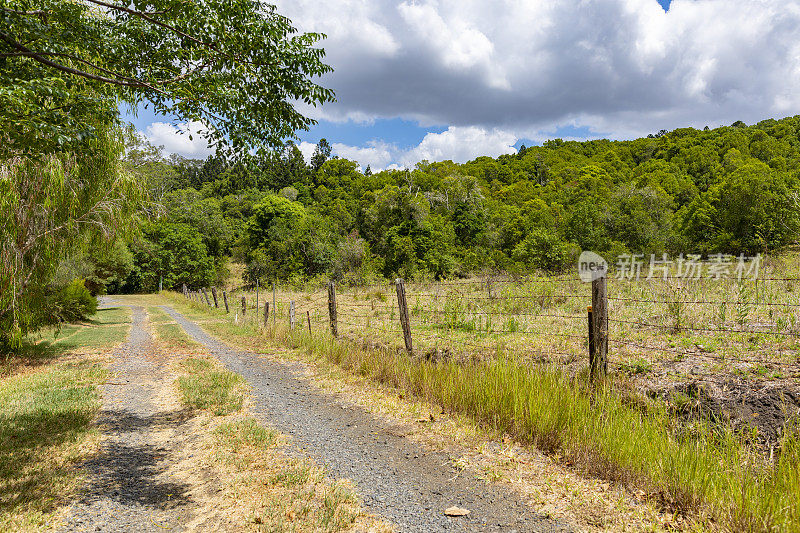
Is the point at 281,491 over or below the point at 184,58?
below

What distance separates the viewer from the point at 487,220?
188ft

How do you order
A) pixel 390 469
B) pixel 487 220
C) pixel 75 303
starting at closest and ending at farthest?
pixel 390 469, pixel 75 303, pixel 487 220

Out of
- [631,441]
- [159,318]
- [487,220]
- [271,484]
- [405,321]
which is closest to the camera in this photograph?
[631,441]

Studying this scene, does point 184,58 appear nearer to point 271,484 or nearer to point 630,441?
point 271,484

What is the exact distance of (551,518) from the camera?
10.3 ft

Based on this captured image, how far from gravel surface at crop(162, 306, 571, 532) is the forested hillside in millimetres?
25841

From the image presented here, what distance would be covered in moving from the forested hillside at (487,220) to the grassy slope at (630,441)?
2773 cm

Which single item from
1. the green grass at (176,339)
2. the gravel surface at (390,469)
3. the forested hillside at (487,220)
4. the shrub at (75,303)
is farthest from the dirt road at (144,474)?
the forested hillside at (487,220)

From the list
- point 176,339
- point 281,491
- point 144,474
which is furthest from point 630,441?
point 176,339

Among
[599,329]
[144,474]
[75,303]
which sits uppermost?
[599,329]

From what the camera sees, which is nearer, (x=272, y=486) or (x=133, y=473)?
(x=272, y=486)

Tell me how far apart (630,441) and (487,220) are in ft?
181

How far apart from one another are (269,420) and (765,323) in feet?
28.9

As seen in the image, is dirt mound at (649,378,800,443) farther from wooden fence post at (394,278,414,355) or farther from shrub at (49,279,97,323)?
shrub at (49,279,97,323)
